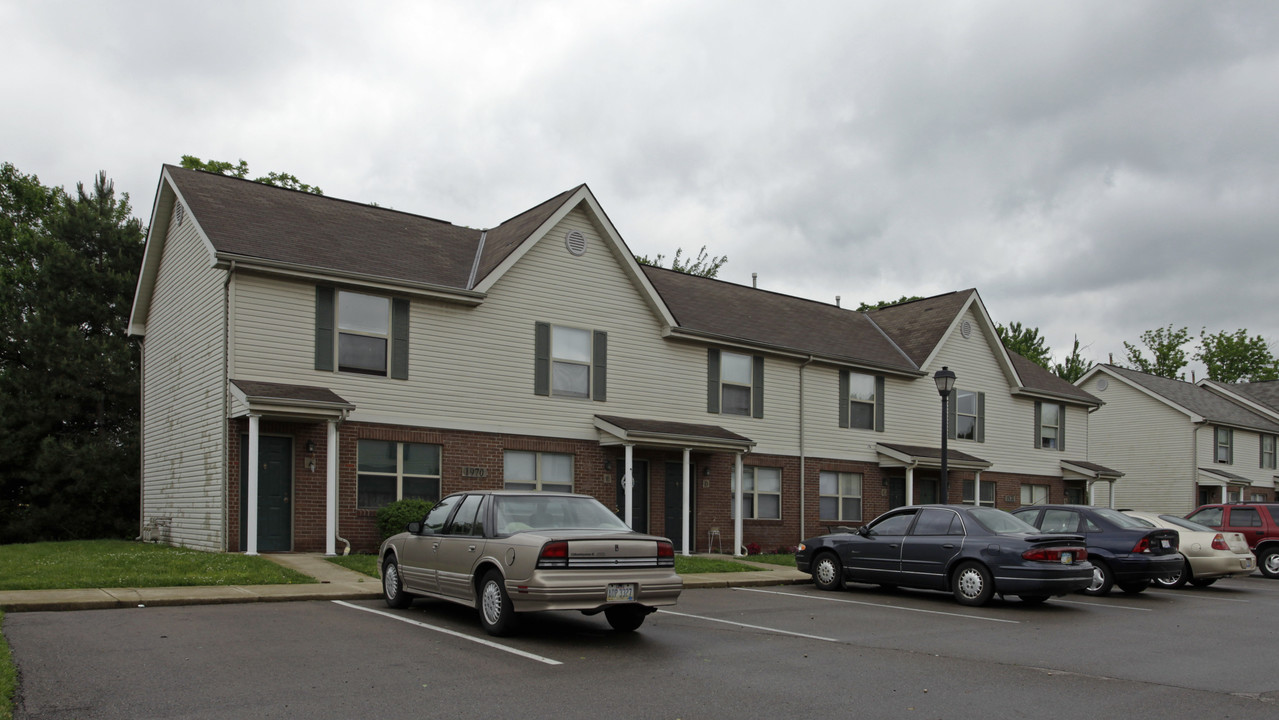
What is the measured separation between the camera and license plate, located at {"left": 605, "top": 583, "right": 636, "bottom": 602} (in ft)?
32.4

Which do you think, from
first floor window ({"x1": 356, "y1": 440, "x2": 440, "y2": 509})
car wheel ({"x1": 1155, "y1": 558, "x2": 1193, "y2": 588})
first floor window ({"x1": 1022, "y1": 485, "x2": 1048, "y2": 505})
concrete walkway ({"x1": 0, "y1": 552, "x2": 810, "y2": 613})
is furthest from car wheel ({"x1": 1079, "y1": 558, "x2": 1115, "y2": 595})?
first floor window ({"x1": 1022, "y1": 485, "x2": 1048, "y2": 505})

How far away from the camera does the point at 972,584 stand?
46.7 feet

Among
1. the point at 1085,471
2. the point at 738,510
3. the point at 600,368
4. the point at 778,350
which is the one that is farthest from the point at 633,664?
the point at 1085,471

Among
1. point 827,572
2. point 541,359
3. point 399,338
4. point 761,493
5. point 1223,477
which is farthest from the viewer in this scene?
point 1223,477

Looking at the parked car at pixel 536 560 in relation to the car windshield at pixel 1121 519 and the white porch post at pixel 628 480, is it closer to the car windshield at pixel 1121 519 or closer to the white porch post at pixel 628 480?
the white porch post at pixel 628 480

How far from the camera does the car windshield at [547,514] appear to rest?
10.6 m

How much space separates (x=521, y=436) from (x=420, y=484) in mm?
2361

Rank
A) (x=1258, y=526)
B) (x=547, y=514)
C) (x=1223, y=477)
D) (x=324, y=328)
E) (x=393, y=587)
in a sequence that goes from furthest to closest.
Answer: (x=1223, y=477) < (x=1258, y=526) < (x=324, y=328) < (x=393, y=587) < (x=547, y=514)

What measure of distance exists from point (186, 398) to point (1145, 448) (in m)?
37.4

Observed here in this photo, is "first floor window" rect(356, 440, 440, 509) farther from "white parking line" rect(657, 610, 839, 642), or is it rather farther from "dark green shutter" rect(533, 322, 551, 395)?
"white parking line" rect(657, 610, 839, 642)

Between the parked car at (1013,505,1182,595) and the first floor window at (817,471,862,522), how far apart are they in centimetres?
1013

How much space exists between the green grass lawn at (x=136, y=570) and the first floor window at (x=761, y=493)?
12.7m

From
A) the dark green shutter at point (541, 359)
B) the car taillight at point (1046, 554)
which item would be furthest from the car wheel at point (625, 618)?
the dark green shutter at point (541, 359)

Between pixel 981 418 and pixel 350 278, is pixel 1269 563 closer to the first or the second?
pixel 981 418
